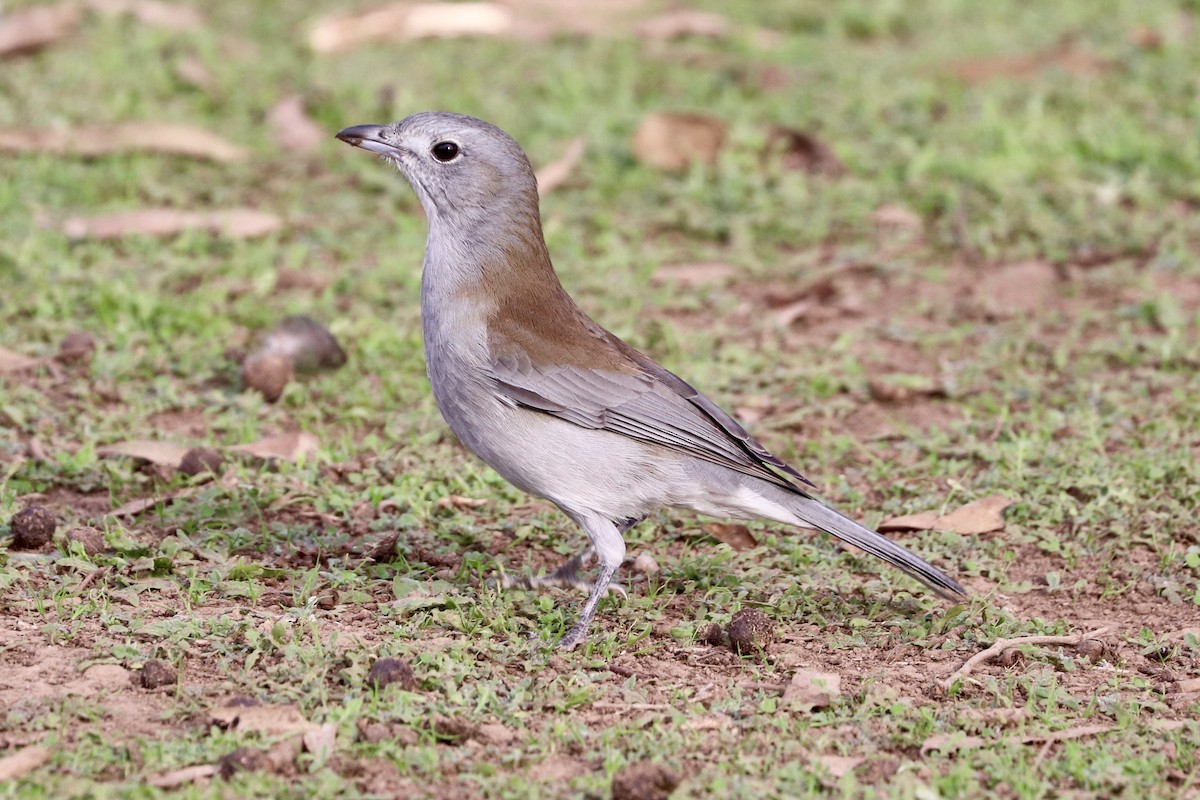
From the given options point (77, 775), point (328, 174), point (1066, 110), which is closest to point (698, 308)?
point (328, 174)

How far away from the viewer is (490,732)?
4.64m

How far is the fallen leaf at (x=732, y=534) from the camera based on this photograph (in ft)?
21.2

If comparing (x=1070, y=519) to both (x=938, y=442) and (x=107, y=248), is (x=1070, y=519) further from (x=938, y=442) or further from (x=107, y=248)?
(x=107, y=248)

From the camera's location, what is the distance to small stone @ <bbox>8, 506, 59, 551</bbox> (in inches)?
225

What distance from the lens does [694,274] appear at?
9211 millimetres

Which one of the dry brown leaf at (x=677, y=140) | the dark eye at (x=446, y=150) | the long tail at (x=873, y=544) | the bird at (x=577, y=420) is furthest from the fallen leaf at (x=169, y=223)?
the long tail at (x=873, y=544)

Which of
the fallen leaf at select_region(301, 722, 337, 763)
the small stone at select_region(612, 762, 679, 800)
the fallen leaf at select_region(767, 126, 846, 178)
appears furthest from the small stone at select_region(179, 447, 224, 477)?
the fallen leaf at select_region(767, 126, 846, 178)

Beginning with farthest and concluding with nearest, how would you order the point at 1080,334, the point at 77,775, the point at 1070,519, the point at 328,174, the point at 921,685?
1. the point at 328,174
2. the point at 1080,334
3. the point at 1070,519
4. the point at 921,685
5. the point at 77,775

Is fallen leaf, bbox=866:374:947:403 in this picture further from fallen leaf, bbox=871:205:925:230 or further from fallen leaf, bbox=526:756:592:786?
fallen leaf, bbox=526:756:592:786

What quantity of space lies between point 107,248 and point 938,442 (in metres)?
4.86

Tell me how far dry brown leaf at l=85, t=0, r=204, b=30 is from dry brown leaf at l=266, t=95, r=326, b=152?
190cm

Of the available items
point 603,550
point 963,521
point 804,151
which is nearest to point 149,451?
point 603,550

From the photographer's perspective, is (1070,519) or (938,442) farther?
(938,442)

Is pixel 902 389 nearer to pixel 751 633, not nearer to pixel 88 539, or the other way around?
pixel 751 633
